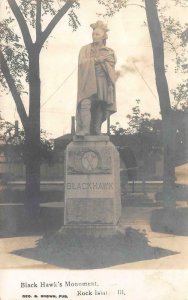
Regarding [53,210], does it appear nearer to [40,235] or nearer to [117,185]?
[40,235]

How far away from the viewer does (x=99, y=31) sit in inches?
287

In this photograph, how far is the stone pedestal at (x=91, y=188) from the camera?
7.16 metres

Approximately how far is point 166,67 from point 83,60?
4.54 feet

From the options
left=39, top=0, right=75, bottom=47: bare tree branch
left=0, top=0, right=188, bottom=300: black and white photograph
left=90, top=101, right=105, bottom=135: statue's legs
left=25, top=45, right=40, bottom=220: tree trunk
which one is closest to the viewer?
left=0, top=0, right=188, bottom=300: black and white photograph

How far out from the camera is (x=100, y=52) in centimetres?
741

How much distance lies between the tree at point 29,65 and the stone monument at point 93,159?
1054mm

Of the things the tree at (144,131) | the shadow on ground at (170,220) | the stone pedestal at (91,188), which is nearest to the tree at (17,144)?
the tree at (144,131)

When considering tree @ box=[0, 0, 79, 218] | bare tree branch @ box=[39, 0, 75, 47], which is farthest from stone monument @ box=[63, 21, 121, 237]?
tree @ box=[0, 0, 79, 218]

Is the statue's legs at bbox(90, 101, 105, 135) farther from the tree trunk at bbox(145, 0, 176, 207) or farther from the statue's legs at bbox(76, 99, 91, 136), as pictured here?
the tree trunk at bbox(145, 0, 176, 207)

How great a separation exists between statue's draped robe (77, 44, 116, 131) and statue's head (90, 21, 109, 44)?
0.12 m

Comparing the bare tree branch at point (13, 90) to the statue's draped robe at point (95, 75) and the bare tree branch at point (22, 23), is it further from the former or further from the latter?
the statue's draped robe at point (95, 75)

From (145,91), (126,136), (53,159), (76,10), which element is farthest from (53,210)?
(76,10)

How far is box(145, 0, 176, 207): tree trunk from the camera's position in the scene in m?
7.79

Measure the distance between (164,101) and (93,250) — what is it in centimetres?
268
